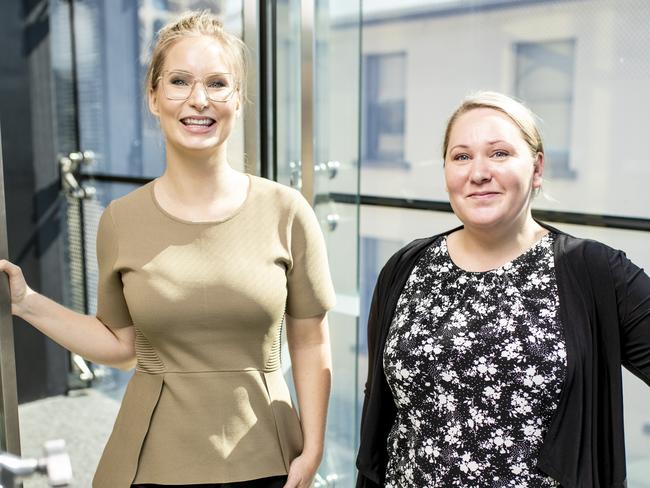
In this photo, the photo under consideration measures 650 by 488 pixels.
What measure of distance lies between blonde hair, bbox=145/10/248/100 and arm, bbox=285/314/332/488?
1.59 feet

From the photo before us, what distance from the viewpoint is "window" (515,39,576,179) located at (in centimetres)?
210

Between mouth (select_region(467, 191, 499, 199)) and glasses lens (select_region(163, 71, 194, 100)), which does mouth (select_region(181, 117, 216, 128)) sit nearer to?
glasses lens (select_region(163, 71, 194, 100))

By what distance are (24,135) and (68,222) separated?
0.47m

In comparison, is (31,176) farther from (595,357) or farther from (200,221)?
(595,357)

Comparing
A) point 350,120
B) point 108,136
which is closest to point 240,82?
point 350,120

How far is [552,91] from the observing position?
2.12 meters

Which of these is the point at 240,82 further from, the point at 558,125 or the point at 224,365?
the point at 558,125

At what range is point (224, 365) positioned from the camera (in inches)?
57.4

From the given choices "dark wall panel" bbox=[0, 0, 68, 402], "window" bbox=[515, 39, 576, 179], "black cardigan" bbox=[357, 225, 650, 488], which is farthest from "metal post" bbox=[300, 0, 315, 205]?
"dark wall panel" bbox=[0, 0, 68, 402]

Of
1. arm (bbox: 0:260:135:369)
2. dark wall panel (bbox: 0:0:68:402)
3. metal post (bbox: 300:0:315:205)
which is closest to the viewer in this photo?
arm (bbox: 0:260:135:369)

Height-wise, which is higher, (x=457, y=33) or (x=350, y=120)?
(x=457, y=33)

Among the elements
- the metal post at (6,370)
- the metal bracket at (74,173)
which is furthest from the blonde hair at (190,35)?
the metal bracket at (74,173)

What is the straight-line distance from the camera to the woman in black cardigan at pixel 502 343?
1.29 metres

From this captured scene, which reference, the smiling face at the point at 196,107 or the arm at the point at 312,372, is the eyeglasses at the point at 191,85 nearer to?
the smiling face at the point at 196,107
